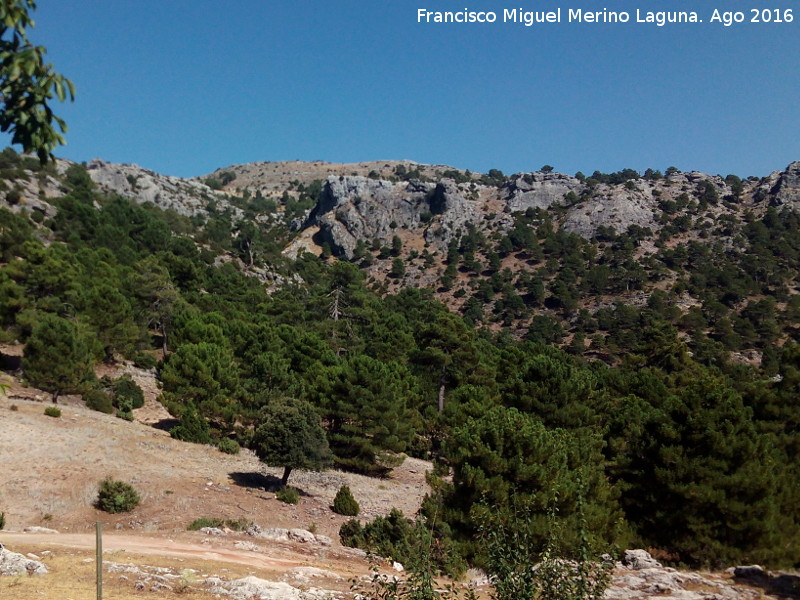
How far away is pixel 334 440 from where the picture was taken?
1497 inches

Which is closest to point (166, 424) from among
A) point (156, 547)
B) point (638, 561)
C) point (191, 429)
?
point (191, 429)

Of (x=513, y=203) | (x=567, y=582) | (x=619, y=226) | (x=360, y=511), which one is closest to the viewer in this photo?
(x=567, y=582)

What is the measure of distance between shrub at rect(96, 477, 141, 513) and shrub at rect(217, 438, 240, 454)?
41.5 feet

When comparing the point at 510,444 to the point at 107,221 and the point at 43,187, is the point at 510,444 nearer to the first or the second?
the point at 107,221

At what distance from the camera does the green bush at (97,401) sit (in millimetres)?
38312

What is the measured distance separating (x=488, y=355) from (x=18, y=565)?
45.8 m

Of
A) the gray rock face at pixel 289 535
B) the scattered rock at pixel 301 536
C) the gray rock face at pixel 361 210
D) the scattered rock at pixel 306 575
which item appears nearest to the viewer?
the scattered rock at pixel 306 575

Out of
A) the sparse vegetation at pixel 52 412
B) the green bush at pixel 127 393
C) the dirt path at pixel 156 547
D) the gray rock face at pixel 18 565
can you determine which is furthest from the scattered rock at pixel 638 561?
the green bush at pixel 127 393

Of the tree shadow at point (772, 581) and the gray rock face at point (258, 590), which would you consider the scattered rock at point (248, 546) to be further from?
the tree shadow at point (772, 581)

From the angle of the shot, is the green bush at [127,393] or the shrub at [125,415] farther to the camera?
the green bush at [127,393]

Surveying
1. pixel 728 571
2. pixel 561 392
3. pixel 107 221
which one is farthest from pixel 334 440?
pixel 107 221

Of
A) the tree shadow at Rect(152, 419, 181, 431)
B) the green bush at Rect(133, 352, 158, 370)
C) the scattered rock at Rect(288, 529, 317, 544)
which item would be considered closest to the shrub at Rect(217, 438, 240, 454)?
the tree shadow at Rect(152, 419, 181, 431)

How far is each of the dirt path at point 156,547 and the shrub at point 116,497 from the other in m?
3.44

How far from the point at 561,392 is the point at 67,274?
39.6 metres
